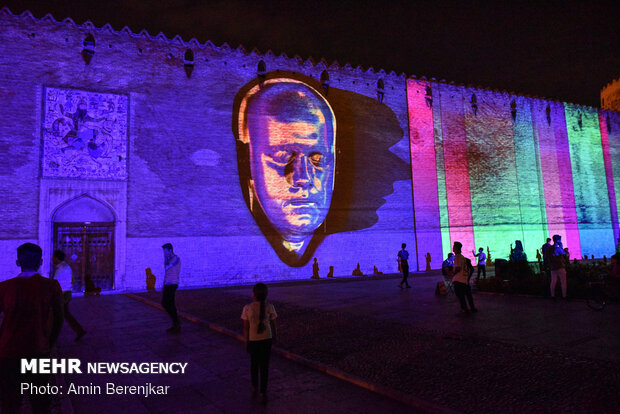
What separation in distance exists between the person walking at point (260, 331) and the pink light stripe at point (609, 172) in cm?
2884

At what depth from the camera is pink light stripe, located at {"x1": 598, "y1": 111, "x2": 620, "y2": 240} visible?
25250mm

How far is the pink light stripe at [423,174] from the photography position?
20562mm

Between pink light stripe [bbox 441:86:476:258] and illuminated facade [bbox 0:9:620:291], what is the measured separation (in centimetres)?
10

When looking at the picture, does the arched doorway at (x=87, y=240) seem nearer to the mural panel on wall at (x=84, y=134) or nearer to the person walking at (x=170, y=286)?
the mural panel on wall at (x=84, y=134)

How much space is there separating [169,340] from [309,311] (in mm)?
3238

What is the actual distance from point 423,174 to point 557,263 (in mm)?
12225

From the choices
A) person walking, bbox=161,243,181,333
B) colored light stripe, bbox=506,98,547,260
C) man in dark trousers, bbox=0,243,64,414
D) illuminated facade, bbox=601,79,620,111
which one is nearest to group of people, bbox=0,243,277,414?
man in dark trousers, bbox=0,243,64,414

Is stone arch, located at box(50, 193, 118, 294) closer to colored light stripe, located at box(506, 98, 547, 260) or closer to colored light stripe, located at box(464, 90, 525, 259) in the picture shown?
colored light stripe, located at box(464, 90, 525, 259)

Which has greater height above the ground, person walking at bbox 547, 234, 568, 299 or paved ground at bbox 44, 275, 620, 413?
person walking at bbox 547, 234, 568, 299

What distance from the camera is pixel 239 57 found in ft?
59.5

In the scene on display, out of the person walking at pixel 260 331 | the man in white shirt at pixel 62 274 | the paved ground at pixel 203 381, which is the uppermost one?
the man in white shirt at pixel 62 274

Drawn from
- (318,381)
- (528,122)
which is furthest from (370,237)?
(318,381)

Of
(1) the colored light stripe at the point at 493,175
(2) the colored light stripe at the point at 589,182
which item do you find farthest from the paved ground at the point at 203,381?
(2) the colored light stripe at the point at 589,182

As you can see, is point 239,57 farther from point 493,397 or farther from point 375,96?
point 493,397
